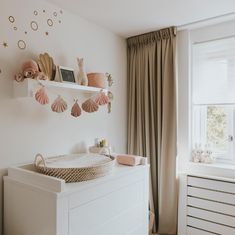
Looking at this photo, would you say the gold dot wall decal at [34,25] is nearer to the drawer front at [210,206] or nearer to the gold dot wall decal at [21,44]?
the gold dot wall decal at [21,44]

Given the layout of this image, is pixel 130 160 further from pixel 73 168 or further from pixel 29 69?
pixel 29 69

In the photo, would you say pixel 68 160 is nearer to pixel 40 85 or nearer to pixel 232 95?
pixel 40 85

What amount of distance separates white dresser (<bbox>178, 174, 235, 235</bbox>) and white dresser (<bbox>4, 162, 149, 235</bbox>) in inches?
28.1

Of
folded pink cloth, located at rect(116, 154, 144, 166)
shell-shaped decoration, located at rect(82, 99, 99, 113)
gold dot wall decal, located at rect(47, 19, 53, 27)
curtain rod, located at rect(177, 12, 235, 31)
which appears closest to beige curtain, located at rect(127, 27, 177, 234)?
curtain rod, located at rect(177, 12, 235, 31)

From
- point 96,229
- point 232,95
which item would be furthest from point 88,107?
point 232,95

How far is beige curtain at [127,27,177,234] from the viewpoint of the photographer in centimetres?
251

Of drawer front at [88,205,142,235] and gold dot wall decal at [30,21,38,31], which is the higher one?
gold dot wall decal at [30,21,38,31]

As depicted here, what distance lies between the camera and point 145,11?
7.02ft

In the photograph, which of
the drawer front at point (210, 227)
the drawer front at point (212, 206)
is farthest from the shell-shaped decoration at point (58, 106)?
the drawer front at point (210, 227)

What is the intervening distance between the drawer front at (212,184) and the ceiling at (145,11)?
5.22 feet

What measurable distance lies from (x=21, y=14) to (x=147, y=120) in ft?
5.24

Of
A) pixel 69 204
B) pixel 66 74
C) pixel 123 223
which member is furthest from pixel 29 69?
pixel 123 223

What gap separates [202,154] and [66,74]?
1.63m

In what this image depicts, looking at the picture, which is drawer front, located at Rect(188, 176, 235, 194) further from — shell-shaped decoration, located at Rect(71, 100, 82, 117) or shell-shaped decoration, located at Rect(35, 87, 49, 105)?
shell-shaped decoration, located at Rect(35, 87, 49, 105)
